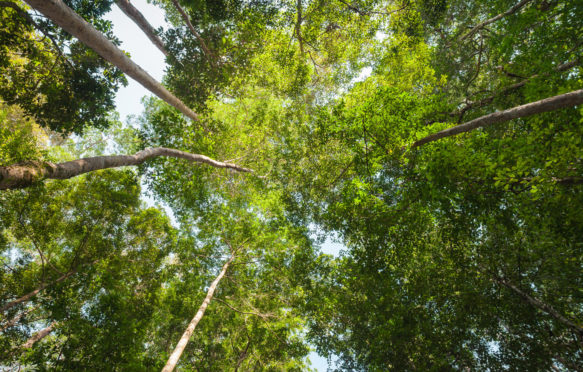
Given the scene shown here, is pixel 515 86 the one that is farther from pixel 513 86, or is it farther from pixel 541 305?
pixel 541 305

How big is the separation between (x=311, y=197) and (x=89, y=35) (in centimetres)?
794

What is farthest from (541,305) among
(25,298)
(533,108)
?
(25,298)

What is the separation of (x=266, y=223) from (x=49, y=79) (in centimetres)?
974

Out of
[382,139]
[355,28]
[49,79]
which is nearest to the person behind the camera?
[382,139]

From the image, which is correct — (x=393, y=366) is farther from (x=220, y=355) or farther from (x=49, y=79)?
(x=49, y=79)

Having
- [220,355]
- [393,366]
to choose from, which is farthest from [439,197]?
[220,355]

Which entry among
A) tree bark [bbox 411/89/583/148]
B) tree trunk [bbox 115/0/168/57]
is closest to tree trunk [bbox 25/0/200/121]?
tree trunk [bbox 115/0/168/57]

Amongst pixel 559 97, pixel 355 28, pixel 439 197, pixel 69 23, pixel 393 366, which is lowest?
pixel 393 366

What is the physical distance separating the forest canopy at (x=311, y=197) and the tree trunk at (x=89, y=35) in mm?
37

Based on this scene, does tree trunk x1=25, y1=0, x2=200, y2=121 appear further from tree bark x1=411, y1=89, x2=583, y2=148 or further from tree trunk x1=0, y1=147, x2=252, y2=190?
tree bark x1=411, y1=89, x2=583, y2=148

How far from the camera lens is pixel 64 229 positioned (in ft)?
27.5

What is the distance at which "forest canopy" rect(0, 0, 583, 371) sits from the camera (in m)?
5.02

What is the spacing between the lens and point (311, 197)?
9289 mm

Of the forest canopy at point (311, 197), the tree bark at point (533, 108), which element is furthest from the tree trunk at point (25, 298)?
the tree bark at point (533, 108)
